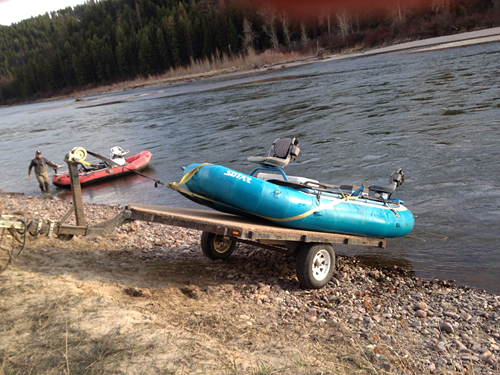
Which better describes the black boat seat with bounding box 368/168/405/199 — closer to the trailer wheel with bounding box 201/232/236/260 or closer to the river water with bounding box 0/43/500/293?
the river water with bounding box 0/43/500/293

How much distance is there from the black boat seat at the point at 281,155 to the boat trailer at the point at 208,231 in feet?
2.94

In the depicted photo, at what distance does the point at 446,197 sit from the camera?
10992 millimetres

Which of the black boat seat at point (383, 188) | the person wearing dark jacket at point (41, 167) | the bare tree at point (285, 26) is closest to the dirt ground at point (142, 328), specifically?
the black boat seat at point (383, 188)

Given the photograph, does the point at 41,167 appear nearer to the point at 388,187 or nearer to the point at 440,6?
the point at 388,187

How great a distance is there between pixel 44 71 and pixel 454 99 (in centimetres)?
12353

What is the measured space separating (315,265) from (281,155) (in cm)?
183

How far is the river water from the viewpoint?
8914mm

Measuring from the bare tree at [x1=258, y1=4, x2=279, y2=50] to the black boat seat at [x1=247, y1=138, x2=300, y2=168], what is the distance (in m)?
81.1

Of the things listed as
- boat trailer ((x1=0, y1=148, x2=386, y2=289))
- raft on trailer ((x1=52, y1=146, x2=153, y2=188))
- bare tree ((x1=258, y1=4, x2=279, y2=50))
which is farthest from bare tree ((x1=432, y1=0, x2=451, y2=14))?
boat trailer ((x1=0, y1=148, x2=386, y2=289))

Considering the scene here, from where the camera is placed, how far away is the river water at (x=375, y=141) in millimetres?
8914

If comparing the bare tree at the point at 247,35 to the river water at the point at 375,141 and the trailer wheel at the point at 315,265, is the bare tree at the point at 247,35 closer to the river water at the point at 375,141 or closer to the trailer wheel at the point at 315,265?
the river water at the point at 375,141

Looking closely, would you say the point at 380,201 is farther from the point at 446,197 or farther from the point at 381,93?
the point at 381,93

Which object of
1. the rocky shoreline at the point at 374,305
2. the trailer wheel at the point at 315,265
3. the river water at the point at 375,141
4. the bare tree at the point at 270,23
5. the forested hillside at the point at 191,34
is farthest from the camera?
the bare tree at the point at 270,23

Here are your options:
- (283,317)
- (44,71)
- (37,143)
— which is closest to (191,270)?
(283,317)
